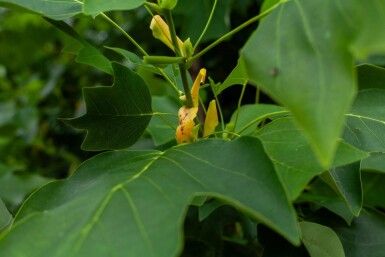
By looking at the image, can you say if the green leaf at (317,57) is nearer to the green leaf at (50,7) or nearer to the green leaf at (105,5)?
the green leaf at (105,5)

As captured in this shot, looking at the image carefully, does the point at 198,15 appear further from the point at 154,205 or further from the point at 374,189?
the point at 154,205

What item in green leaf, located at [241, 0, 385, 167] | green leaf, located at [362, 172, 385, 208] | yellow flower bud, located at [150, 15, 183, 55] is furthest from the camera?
green leaf, located at [362, 172, 385, 208]

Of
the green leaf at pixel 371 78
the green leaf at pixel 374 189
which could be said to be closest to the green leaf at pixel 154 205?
the green leaf at pixel 371 78

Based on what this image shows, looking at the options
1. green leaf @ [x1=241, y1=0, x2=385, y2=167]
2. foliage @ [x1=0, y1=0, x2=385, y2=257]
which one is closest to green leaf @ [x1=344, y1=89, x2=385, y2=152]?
foliage @ [x1=0, y1=0, x2=385, y2=257]

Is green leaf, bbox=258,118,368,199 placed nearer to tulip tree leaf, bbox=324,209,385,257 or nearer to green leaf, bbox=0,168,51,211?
tulip tree leaf, bbox=324,209,385,257

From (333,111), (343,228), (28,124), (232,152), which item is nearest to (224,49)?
(28,124)

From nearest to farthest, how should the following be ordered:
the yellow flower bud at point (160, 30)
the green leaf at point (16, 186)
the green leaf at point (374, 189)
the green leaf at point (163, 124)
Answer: the yellow flower bud at point (160, 30), the green leaf at point (163, 124), the green leaf at point (374, 189), the green leaf at point (16, 186)
